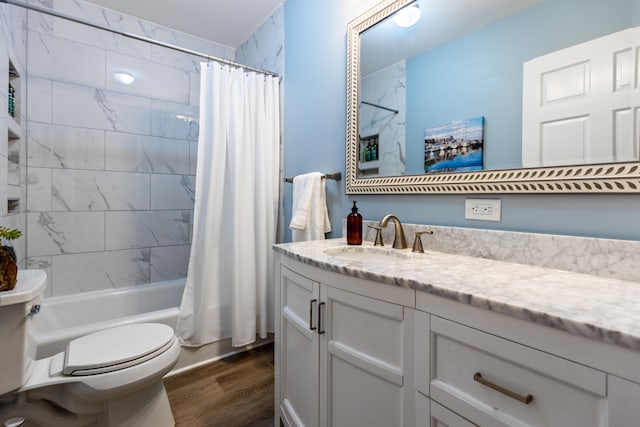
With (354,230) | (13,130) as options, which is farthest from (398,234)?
(13,130)

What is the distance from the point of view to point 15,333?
3.28 ft

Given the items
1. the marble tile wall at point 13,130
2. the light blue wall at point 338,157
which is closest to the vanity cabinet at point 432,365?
the light blue wall at point 338,157

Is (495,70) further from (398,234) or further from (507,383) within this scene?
(507,383)

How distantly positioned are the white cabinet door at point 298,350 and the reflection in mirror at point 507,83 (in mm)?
703

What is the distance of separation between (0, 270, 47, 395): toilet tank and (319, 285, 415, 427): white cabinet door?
1.04 metres

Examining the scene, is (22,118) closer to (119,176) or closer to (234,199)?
(119,176)

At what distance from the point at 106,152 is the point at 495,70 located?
259cm

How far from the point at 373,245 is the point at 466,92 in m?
0.74

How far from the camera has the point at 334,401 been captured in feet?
3.14

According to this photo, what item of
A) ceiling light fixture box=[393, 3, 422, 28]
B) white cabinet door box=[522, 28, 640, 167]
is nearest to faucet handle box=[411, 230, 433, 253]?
white cabinet door box=[522, 28, 640, 167]

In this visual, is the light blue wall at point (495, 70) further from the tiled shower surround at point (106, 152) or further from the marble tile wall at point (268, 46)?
the tiled shower surround at point (106, 152)

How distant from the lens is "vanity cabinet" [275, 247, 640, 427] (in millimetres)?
473

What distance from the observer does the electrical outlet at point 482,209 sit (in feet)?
3.37

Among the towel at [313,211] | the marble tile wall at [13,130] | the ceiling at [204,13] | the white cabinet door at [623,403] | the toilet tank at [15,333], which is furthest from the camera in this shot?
the ceiling at [204,13]
